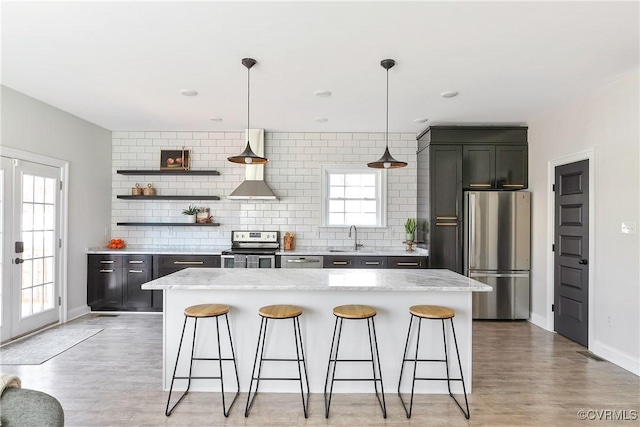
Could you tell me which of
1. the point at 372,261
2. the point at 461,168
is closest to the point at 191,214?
the point at 372,261

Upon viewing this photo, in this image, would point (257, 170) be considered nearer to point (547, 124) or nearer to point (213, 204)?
point (213, 204)

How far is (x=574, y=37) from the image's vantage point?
2557 millimetres

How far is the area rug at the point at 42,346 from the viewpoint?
10.7 ft

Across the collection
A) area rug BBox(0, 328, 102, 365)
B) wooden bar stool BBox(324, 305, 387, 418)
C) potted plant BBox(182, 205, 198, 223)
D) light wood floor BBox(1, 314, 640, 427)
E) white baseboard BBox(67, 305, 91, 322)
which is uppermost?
potted plant BBox(182, 205, 198, 223)

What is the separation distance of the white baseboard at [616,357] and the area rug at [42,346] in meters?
5.32

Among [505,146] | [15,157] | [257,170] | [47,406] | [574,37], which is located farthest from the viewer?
[257,170]

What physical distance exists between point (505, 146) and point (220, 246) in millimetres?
4412

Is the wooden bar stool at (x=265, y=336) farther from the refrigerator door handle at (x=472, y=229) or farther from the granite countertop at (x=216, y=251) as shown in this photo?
the refrigerator door handle at (x=472, y=229)

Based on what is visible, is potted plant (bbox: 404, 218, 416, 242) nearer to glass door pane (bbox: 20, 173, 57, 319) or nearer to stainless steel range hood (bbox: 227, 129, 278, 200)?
stainless steel range hood (bbox: 227, 129, 278, 200)

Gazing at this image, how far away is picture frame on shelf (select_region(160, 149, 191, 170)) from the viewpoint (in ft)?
17.7

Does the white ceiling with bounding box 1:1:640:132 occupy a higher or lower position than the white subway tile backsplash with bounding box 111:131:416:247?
higher

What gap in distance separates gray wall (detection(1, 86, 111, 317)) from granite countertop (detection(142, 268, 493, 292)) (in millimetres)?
2579

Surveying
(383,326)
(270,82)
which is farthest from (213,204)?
(383,326)

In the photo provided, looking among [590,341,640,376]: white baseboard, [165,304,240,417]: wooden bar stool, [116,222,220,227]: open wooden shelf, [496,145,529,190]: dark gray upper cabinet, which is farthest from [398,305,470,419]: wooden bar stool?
[116,222,220,227]: open wooden shelf
